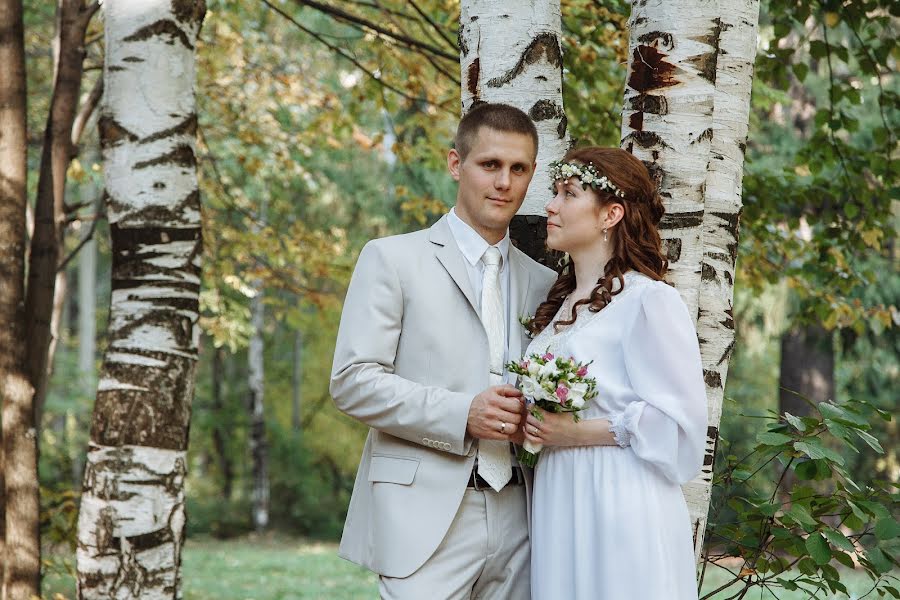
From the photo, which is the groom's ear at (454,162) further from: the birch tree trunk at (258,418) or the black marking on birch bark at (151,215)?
the birch tree trunk at (258,418)

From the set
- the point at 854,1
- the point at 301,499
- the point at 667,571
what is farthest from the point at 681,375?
the point at 301,499

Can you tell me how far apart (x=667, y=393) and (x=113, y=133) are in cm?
250

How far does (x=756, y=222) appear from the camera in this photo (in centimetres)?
626

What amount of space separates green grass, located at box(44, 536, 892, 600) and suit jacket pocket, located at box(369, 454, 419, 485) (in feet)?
19.6

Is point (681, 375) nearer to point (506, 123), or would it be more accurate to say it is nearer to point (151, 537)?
point (506, 123)

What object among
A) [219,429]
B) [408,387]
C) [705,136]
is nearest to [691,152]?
[705,136]

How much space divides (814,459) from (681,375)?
80 centimetres

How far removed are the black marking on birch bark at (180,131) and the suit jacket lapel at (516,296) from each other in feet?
5.38

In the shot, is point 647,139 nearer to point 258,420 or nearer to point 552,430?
point 552,430

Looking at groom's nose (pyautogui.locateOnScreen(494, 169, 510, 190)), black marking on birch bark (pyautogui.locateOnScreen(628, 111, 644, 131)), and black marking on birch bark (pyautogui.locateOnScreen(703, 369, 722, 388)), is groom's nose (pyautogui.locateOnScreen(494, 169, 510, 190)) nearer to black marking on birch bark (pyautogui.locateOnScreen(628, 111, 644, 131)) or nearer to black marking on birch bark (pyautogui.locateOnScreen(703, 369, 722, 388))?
black marking on birch bark (pyautogui.locateOnScreen(628, 111, 644, 131))

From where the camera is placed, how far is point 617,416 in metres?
2.55

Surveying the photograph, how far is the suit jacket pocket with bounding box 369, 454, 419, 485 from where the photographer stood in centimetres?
261

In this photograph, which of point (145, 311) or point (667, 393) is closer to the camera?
point (667, 393)

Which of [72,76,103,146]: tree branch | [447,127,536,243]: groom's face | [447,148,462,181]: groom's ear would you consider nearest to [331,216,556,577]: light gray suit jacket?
[447,127,536,243]: groom's face
